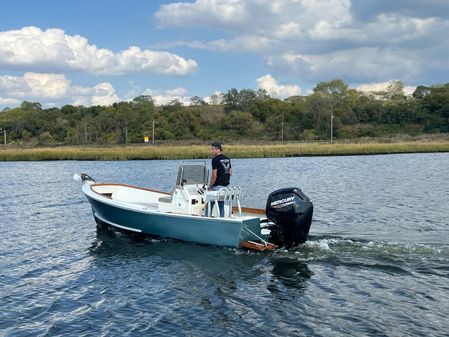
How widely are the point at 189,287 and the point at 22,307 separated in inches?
125

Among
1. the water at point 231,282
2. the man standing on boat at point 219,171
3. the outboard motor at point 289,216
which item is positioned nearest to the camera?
the water at point 231,282

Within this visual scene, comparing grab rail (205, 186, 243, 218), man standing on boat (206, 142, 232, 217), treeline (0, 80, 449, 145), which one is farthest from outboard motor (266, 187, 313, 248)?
treeline (0, 80, 449, 145)

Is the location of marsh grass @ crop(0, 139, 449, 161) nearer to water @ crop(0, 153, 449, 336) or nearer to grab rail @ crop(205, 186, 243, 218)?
water @ crop(0, 153, 449, 336)

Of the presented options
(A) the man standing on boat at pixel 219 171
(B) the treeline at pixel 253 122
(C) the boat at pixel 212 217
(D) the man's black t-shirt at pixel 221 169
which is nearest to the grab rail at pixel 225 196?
(C) the boat at pixel 212 217

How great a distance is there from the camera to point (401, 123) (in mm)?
117438

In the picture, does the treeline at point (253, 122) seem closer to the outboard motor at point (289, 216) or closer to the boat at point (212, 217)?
the boat at point (212, 217)

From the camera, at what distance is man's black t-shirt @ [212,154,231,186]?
12828 mm

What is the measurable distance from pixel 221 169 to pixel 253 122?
11132 centimetres

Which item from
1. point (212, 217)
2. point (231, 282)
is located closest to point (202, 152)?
point (212, 217)

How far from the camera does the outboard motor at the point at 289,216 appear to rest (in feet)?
39.3

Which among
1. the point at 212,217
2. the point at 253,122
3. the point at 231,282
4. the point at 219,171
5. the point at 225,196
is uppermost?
the point at 253,122

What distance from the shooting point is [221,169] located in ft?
42.1

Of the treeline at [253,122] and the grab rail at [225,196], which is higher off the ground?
the treeline at [253,122]

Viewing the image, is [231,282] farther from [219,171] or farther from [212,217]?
[219,171]
